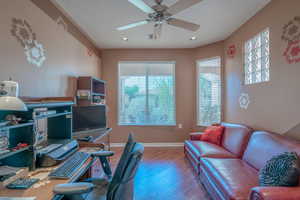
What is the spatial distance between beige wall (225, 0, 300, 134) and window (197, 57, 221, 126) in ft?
3.11

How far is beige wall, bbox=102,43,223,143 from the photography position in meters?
4.88

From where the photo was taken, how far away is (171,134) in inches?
193

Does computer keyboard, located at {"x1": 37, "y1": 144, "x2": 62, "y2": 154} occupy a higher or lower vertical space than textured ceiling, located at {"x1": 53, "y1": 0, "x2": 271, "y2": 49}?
lower

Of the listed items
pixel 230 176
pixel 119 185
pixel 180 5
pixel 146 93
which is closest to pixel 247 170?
pixel 230 176

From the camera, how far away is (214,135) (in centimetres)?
354

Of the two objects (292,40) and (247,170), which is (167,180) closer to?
(247,170)

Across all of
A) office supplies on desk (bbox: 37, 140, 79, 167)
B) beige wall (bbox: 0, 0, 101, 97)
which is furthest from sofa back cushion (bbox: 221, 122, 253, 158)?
beige wall (bbox: 0, 0, 101, 97)

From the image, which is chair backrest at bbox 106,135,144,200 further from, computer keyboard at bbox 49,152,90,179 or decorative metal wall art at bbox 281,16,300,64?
decorative metal wall art at bbox 281,16,300,64

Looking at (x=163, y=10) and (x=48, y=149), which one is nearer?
(x=48, y=149)

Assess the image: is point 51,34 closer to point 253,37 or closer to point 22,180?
point 22,180

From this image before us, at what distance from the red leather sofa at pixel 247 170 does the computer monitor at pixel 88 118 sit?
6.10 feet

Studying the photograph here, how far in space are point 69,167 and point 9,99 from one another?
0.73m

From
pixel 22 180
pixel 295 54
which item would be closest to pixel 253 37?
pixel 295 54

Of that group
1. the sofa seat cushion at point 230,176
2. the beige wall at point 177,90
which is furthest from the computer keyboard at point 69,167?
the beige wall at point 177,90
